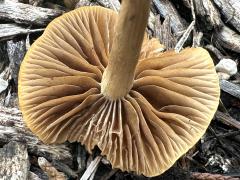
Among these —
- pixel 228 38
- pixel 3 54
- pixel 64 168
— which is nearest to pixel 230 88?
pixel 228 38

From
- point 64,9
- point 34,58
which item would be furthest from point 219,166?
point 64,9

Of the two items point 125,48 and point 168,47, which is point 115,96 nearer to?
point 125,48

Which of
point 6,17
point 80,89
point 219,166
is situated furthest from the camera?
point 6,17

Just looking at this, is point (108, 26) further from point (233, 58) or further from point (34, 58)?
point (233, 58)

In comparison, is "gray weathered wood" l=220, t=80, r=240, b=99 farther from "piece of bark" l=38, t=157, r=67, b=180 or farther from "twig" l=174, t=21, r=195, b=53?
"piece of bark" l=38, t=157, r=67, b=180

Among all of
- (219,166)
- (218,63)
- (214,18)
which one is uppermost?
(214,18)

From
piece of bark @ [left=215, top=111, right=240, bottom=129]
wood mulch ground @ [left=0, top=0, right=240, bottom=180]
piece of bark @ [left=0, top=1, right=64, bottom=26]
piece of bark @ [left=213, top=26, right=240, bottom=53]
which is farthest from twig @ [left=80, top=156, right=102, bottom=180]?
piece of bark @ [left=213, top=26, right=240, bottom=53]
